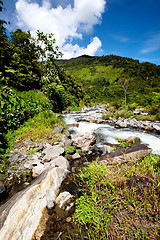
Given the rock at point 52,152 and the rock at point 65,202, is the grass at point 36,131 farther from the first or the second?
the rock at point 65,202

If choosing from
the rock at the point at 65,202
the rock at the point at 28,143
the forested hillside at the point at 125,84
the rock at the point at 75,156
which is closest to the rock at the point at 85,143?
the rock at the point at 75,156

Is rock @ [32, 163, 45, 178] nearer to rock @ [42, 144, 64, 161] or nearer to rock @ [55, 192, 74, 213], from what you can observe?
rock @ [42, 144, 64, 161]

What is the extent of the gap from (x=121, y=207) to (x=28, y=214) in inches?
64.7

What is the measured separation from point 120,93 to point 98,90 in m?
12.1

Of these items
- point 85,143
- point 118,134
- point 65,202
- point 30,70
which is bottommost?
point 118,134

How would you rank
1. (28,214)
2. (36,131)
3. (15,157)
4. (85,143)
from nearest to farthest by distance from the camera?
Answer: (28,214), (15,157), (85,143), (36,131)

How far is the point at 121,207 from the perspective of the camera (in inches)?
69.2

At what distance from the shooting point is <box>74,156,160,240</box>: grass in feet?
4.76

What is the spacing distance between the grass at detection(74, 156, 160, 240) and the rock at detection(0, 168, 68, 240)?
2.07 feet

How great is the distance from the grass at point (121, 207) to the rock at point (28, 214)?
0.63m

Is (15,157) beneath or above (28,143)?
beneath

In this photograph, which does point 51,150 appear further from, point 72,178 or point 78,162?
point 72,178

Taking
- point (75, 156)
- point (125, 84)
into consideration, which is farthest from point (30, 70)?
point (125, 84)

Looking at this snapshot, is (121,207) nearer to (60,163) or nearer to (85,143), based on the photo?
(60,163)
